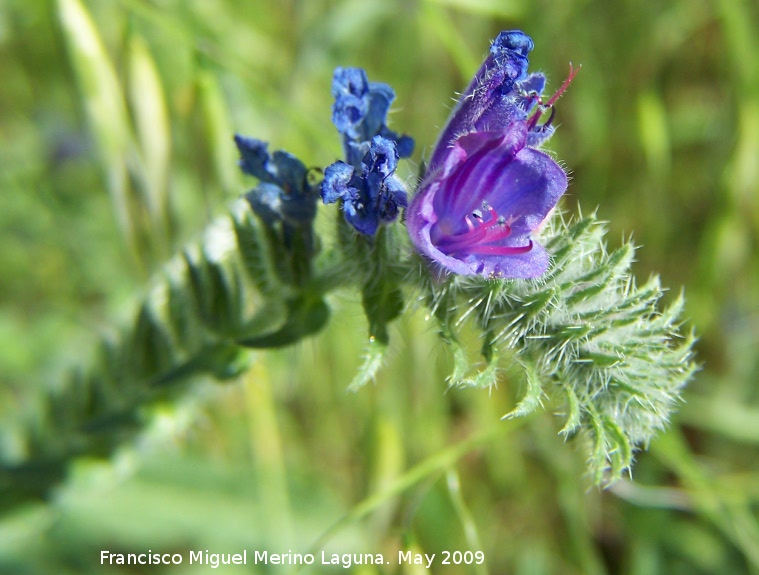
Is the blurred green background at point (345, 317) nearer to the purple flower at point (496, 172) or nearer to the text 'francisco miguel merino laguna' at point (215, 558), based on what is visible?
the text 'francisco miguel merino laguna' at point (215, 558)

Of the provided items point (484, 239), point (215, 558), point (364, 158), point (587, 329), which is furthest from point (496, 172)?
point (215, 558)

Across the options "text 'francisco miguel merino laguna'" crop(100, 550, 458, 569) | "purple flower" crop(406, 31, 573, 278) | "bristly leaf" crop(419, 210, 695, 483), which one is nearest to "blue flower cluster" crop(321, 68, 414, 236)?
"purple flower" crop(406, 31, 573, 278)

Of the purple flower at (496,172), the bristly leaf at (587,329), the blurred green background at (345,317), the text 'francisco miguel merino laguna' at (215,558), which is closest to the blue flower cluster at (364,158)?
the purple flower at (496,172)

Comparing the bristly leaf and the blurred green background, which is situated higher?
the blurred green background

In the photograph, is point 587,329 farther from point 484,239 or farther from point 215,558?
point 215,558

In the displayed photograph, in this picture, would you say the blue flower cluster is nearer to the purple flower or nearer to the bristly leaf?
the purple flower

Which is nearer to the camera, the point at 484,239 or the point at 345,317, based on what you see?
the point at 484,239

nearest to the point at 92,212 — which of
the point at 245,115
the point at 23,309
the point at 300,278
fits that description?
the point at 23,309
